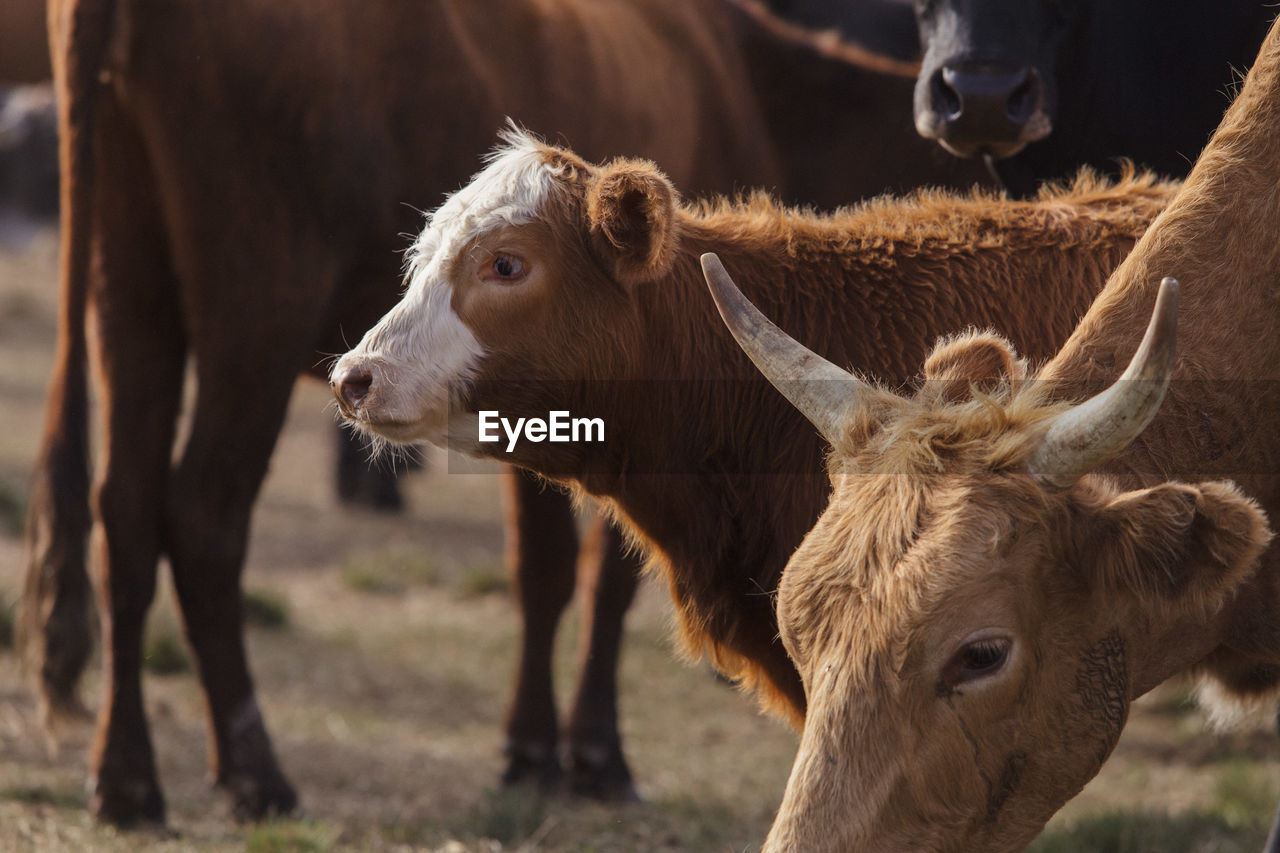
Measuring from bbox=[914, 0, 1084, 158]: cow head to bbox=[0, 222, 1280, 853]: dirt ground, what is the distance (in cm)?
162

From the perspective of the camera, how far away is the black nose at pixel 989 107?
4223mm

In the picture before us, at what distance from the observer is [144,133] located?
4.66 meters

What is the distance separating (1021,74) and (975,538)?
2137mm

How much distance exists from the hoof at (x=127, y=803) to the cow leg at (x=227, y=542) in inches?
9.5

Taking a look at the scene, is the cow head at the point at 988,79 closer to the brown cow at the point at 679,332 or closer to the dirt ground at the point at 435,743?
the brown cow at the point at 679,332

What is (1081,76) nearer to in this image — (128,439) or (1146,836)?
(1146,836)

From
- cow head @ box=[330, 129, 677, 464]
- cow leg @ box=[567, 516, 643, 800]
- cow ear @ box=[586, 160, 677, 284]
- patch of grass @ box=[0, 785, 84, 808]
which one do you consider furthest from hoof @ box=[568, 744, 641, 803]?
cow ear @ box=[586, 160, 677, 284]

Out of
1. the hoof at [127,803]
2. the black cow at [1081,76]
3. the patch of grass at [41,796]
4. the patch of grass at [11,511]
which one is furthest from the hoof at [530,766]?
the patch of grass at [11,511]

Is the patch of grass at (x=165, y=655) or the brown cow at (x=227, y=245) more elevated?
the brown cow at (x=227, y=245)

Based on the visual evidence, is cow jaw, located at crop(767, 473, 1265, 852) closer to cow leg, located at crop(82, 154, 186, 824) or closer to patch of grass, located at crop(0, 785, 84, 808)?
cow leg, located at crop(82, 154, 186, 824)

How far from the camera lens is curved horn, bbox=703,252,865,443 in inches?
113

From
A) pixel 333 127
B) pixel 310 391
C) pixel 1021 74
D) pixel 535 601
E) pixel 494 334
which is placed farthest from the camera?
pixel 310 391

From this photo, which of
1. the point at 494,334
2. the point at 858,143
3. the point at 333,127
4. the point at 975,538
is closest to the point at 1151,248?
the point at 975,538

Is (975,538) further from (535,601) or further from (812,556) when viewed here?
(535,601)
